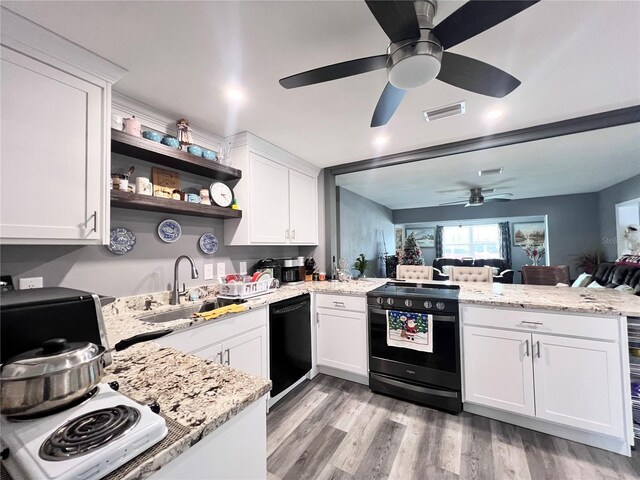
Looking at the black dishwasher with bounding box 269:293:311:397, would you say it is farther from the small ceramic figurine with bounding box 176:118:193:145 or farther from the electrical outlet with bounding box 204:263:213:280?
the small ceramic figurine with bounding box 176:118:193:145

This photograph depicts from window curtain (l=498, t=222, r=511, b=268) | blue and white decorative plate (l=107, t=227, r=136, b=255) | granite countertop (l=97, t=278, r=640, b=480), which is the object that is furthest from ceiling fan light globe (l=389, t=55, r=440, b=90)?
window curtain (l=498, t=222, r=511, b=268)

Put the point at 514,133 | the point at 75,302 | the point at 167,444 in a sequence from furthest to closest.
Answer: the point at 514,133 < the point at 75,302 < the point at 167,444

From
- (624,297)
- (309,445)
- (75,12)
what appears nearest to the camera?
(75,12)

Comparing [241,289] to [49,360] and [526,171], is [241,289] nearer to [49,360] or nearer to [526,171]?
[49,360]

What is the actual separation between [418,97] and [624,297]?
209 cm

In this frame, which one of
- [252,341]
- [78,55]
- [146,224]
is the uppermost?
[78,55]

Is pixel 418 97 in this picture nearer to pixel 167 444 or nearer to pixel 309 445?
pixel 167 444

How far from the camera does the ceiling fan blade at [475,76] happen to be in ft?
3.84

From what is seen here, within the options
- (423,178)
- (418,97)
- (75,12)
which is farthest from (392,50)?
(423,178)

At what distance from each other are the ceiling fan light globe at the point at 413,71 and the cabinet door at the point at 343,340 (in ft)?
6.15

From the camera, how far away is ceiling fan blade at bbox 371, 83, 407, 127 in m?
1.41

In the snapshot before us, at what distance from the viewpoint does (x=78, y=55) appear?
4.31 ft

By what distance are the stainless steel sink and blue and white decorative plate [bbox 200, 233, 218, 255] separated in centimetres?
50

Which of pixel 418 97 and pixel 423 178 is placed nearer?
pixel 418 97
